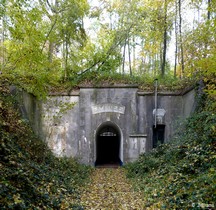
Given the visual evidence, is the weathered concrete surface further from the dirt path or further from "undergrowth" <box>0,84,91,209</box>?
"undergrowth" <box>0,84,91,209</box>

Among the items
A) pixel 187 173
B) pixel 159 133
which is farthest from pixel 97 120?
pixel 187 173

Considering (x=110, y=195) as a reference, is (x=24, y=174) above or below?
above

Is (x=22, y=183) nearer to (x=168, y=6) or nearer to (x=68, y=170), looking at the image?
(x=68, y=170)

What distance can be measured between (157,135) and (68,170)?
16.7ft

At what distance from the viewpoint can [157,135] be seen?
11.9m

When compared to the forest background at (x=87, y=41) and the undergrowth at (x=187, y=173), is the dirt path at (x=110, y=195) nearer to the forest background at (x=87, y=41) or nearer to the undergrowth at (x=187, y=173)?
the undergrowth at (x=187, y=173)

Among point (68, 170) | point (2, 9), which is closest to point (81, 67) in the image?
point (68, 170)

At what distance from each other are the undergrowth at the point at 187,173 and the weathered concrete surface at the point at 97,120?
1996 millimetres

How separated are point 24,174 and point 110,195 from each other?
2712 millimetres

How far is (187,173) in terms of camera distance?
6105mm

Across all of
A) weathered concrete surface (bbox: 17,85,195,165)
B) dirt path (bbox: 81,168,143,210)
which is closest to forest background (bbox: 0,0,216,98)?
weathered concrete surface (bbox: 17,85,195,165)

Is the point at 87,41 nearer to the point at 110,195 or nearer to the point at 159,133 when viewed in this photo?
the point at 159,133

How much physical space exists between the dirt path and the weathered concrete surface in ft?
→ 7.72

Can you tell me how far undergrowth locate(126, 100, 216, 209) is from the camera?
450cm
